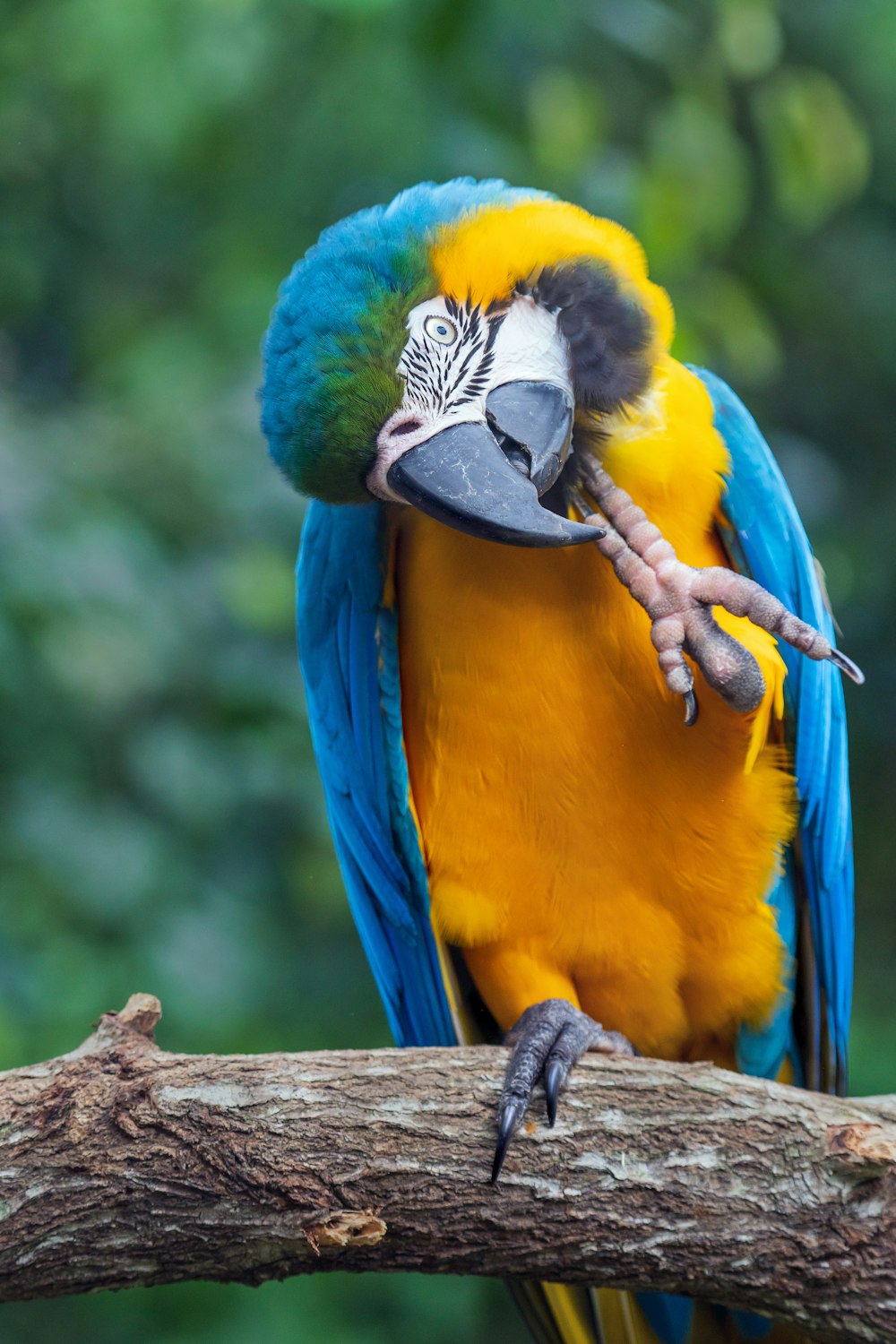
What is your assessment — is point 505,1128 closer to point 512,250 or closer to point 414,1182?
point 414,1182

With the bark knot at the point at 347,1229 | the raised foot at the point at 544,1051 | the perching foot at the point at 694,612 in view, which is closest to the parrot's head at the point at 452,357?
the perching foot at the point at 694,612

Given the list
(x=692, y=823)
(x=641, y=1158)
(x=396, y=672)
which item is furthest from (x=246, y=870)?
(x=641, y=1158)

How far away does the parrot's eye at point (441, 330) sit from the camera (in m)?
1.41

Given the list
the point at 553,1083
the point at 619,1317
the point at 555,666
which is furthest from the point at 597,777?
the point at 619,1317

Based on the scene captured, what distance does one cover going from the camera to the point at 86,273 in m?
2.93

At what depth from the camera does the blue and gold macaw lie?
140 centimetres

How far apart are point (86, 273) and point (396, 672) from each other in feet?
5.26

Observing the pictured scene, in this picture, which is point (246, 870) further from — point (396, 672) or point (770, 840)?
point (770, 840)

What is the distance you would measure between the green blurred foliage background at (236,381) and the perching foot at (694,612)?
2.81 feet

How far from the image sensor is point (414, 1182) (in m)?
1.35

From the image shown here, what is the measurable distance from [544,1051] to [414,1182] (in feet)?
0.71

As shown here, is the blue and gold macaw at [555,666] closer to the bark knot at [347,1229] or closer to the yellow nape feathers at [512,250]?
the yellow nape feathers at [512,250]

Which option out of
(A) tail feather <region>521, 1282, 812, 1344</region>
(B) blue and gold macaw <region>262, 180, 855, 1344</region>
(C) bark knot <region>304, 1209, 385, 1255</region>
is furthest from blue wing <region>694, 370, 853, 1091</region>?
(C) bark knot <region>304, 1209, 385, 1255</region>

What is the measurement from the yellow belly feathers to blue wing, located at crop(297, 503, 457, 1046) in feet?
0.10
